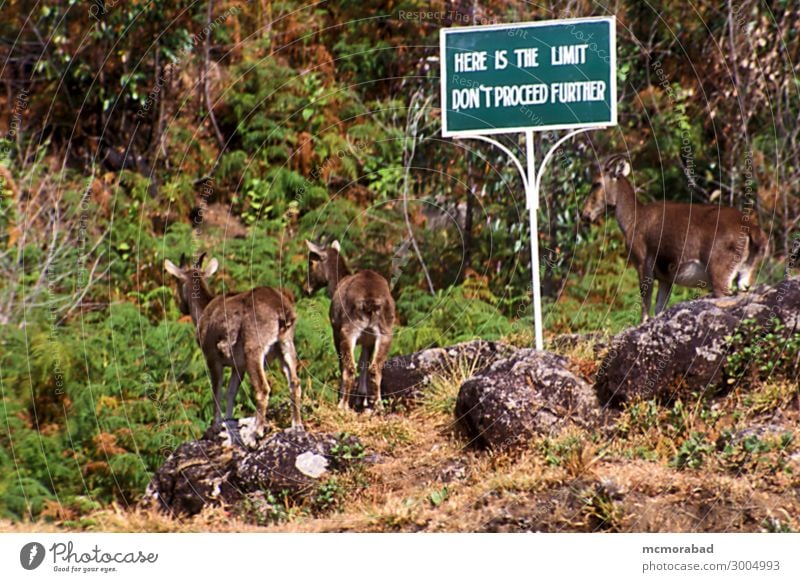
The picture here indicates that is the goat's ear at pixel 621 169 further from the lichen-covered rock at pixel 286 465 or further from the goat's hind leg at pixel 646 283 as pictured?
the lichen-covered rock at pixel 286 465

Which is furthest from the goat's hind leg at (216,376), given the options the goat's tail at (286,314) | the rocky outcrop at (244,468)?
the goat's tail at (286,314)

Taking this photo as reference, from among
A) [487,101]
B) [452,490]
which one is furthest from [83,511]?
[487,101]

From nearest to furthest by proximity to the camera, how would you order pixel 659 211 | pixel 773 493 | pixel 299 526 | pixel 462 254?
pixel 773 493 → pixel 299 526 → pixel 659 211 → pixel 462 254

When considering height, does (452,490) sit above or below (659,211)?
below

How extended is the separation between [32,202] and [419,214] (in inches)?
237

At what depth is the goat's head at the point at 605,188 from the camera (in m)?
15.8

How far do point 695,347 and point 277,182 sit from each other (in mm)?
8921

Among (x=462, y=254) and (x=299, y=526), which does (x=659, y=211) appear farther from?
(x=299, y=526)

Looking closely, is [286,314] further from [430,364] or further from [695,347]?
[695,347]

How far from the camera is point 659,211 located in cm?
1516

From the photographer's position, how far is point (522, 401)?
43.1 feet

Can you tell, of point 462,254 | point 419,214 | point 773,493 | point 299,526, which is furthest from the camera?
point 419,214

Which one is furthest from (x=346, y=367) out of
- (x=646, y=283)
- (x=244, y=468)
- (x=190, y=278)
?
(x=646, y=283)

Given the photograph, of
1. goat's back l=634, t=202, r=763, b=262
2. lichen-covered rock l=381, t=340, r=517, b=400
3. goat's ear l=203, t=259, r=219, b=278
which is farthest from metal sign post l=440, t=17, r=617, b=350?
goat's ear l=203, t=259, r=219, b=278
